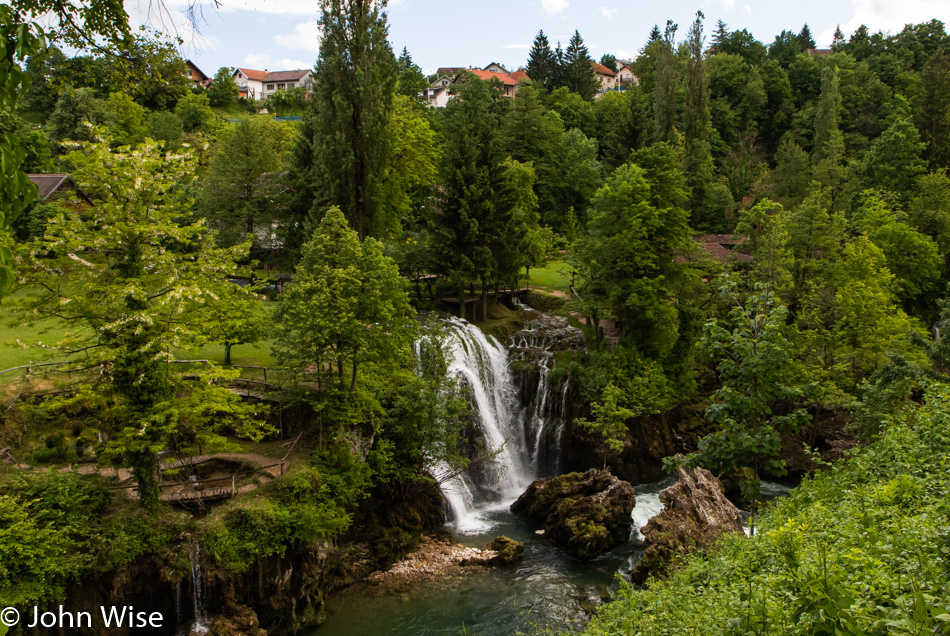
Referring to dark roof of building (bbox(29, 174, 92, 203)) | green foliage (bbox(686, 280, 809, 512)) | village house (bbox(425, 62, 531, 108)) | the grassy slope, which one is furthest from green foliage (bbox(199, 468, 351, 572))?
village house (bbox(425, 62, 531, 108))

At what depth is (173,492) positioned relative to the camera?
17.2 m

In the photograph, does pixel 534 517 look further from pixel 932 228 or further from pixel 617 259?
pixel 932 228

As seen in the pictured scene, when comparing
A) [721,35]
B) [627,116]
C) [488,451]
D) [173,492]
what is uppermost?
[721,35]

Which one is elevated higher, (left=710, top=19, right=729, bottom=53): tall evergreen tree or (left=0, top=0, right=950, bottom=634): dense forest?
(left=710, top=19, right=729, bottom=53): tall evergreen tree

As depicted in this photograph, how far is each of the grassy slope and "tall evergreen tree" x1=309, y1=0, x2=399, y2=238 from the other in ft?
72.3

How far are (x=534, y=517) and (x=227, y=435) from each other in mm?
11343

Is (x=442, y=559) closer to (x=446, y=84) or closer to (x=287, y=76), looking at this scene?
(x=446, y=84)

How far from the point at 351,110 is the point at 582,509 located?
1998cm

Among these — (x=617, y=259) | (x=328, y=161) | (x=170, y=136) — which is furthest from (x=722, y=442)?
(x=170, y=136)

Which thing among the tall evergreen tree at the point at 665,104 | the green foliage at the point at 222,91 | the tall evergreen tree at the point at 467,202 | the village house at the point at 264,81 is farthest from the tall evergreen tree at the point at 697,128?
the village house at the point at 264,81

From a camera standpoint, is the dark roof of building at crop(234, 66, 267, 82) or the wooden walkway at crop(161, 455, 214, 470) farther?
the dark roof of building at crop(234, 66, 267, 82)

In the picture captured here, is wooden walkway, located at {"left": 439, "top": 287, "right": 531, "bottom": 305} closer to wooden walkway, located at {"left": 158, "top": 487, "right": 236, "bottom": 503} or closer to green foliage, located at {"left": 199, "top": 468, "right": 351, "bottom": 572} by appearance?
green foliage, located at {"left": 199, "top": 468, "right": 351, "bottom": 572}

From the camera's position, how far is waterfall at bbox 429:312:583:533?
25.4m

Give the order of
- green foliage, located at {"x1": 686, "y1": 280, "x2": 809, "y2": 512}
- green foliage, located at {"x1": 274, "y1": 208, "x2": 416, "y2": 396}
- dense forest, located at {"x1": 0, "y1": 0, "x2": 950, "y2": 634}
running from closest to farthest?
dense forest, located at {"x1": 0, "y1": 0, "x2": 950, "y2": 634}
green foliage, located at {"x1": 686, "y1": 280, "x2": 809, "y2": 512}
green foliage, located at {"x1": 274, "y1": 208, "x2": 416, "y2": 396}
